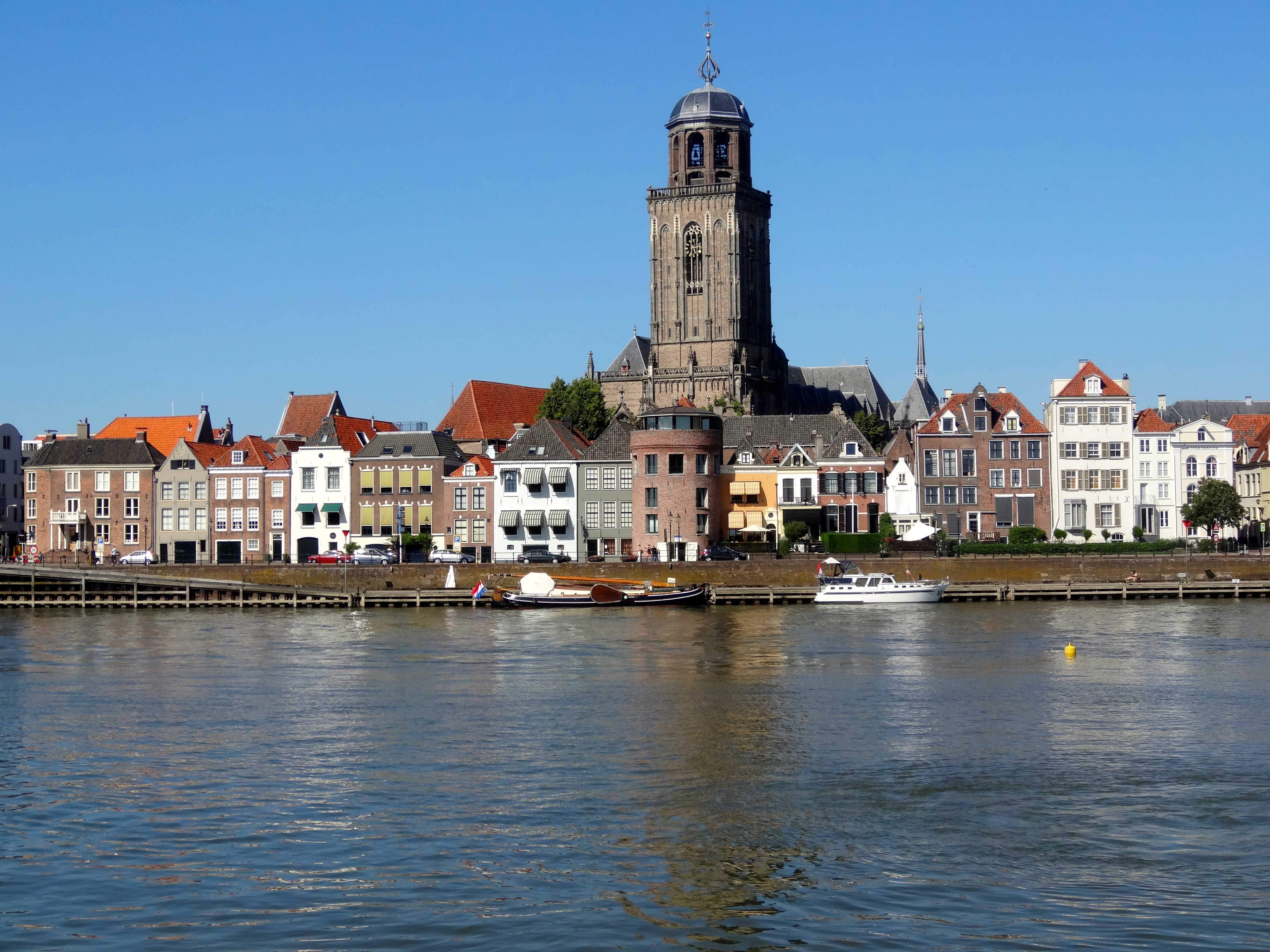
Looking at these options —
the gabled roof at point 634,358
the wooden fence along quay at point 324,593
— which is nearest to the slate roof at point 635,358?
the gabled roof at point 634,358

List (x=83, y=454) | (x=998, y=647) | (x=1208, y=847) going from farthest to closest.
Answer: (x=83, y=454) → (x=998, y=647) → (x=1208, y=847)

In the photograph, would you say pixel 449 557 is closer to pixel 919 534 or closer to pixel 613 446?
pixel 613 446

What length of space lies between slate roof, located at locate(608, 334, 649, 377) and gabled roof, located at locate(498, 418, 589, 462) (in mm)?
59149

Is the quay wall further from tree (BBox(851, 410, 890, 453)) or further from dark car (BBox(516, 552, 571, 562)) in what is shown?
tree (BBox(851, 410, 890, 453))

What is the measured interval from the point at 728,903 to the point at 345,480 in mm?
92824

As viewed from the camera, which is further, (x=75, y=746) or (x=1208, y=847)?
(x=75, y=746)

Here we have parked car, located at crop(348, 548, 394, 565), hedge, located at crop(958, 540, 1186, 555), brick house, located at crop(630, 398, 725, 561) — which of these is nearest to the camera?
hedge, located at crop(958, 540, 1186, 555)

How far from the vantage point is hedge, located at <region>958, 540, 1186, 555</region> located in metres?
97.1

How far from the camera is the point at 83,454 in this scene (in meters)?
123

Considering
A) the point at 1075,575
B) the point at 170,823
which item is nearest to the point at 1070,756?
the point at 170,823

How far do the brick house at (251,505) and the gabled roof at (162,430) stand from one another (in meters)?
12.0

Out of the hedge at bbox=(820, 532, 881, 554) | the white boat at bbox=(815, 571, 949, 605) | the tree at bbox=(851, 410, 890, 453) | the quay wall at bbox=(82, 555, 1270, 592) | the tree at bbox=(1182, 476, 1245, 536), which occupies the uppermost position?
the tree at bbox=(851, 410, 890, 453)

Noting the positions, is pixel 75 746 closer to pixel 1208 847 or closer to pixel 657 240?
pixel 1208 847

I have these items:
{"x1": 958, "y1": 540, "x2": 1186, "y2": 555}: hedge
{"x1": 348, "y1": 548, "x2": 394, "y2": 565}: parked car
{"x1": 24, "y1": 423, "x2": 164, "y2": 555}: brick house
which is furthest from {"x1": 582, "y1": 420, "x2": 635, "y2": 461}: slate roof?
{"x1": 24, "y1": 423, "x2": 164, "y2": 555}: brick house
